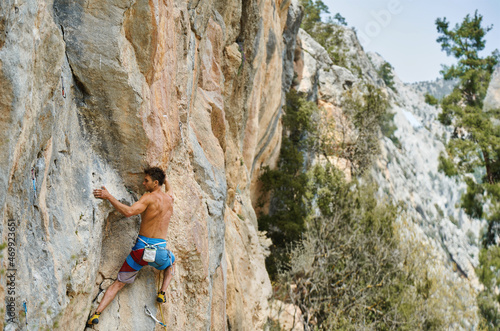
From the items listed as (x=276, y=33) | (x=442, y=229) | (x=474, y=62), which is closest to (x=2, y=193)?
(x=276, y=33)

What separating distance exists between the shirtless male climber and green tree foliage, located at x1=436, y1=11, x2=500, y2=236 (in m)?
17.8

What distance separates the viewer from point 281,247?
2119cm

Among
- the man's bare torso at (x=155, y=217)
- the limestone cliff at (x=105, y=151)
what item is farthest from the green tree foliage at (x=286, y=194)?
the man's bare torso at (x=155, y=217)

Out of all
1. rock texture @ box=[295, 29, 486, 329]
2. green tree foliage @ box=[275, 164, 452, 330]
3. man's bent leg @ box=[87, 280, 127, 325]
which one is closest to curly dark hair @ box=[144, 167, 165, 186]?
man's bent leg @ box=[87, 280, 127, 325]

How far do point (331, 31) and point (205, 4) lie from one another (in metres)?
37.8

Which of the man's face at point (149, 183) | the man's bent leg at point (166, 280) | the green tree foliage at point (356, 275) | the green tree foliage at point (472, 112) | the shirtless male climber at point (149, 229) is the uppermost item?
the green tree foliage at point (472, 112)

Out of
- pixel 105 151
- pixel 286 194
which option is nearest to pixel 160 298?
pixel 105 151

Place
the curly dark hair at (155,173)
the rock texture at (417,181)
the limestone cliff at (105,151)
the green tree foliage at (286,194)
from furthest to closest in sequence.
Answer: the rock texture at (417,181) < the green tree foliage at (286,194) < the curly dark hair at (155,173) < the limestone cliff at (105,151)

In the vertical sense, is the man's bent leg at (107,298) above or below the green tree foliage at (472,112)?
below

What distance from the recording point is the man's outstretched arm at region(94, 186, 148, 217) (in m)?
5.26

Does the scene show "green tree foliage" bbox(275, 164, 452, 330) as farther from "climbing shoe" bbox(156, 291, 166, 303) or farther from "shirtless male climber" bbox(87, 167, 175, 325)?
"shirtless male climber" bbox(87, 167, 175, 325)

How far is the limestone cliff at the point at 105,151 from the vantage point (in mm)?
3996

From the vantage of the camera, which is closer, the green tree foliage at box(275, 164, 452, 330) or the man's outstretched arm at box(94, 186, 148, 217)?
the man's outstretched arm at box(94, 186, 148, 217)

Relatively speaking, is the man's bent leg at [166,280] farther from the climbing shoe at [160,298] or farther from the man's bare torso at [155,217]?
the man's bare torso at [155,217]
